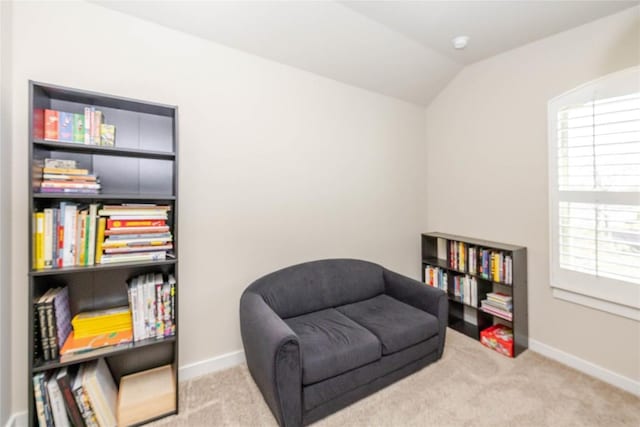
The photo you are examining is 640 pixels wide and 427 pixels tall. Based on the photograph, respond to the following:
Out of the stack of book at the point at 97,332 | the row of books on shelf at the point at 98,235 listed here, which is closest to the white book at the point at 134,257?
the row of books on shelf at the point at 98,235

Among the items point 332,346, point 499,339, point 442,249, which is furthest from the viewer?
point 442,249

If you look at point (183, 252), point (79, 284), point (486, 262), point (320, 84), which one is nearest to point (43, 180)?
point (79, 284)

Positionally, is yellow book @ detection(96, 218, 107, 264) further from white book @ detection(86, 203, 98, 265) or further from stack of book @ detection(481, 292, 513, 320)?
stack of book @ detection(481, 292, 513, 320)

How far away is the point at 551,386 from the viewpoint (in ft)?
6.58

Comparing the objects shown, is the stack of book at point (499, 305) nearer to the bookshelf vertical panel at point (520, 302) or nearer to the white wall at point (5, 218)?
the bookshelf vertical panel at point (520, 302)

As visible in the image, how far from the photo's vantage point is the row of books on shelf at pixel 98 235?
144 centimetres

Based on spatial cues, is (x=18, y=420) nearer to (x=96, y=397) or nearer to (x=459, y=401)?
(x=96, y=397)

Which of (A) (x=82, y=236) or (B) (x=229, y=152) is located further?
(B) (x=229, y=152)

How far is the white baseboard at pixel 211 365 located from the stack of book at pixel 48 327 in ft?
2.69

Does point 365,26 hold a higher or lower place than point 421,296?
higher

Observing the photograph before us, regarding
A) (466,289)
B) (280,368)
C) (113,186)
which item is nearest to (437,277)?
(466,289)

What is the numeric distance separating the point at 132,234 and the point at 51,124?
0.71 meters

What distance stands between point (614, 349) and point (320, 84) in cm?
319

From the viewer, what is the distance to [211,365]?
2156mm
